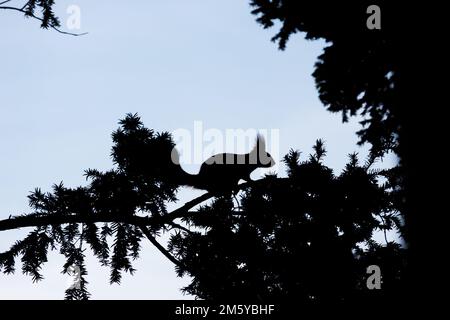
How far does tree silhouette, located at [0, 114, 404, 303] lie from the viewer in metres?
3.12

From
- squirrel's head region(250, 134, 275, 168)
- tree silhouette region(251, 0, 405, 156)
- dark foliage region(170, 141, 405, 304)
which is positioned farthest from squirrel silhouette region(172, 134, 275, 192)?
A: tree silhouette region(251, 0, 405, 156)

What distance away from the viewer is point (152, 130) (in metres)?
4.34

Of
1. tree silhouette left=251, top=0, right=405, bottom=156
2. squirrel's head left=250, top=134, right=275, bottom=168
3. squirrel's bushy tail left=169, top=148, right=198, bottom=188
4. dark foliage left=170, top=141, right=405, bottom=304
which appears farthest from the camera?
squirrel's head left=250, top=134, right=275, bottom=168

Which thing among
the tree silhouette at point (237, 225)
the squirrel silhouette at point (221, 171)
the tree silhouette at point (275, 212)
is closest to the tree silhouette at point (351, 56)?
the tree silhouette at point (275, 212)

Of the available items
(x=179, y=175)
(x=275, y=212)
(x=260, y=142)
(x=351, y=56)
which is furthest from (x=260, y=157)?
(x=351, y=56)

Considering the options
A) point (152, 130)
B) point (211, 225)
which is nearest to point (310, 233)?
point (211, 225)

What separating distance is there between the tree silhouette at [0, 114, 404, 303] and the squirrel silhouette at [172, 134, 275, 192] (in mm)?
445

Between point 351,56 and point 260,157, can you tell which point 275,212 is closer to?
point 351,56

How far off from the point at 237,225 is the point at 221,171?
1.72 metres

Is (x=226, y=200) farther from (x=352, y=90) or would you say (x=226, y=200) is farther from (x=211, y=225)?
(x=352, y=90)

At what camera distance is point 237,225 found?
3.66 meters

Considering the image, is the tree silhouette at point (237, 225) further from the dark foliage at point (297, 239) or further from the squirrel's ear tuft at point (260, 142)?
the squirrel's ear tuft at point (260, 142)

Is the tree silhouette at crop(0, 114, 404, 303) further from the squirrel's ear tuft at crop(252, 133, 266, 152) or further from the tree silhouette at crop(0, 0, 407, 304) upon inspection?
the squirrel's ear tuft at crop(252, 133, 266, 152)
